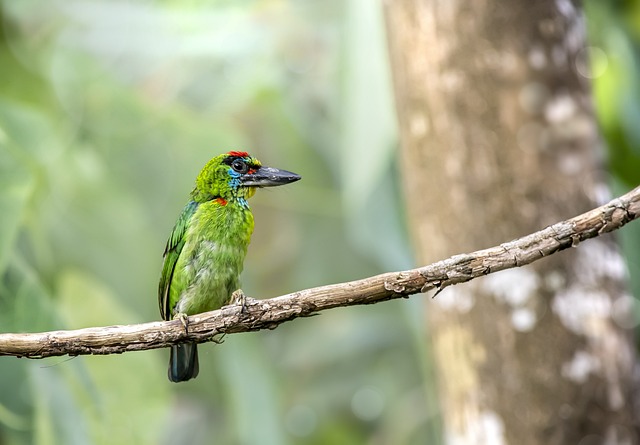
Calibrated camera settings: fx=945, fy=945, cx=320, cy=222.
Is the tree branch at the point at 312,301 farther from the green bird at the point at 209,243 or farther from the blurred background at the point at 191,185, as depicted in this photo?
the blurred background at the point at 191,185

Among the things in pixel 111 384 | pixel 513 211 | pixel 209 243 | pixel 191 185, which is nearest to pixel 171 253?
pixel 209 243

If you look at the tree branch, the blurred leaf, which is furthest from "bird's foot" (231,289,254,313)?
the blurred leaf

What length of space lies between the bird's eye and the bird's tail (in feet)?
0.70

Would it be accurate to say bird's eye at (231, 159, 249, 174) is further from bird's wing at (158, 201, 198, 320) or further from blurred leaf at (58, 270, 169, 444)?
blurred leaf at (58, 270, 169, 444)

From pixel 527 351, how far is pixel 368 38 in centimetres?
118

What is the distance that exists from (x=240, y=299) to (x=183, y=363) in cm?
13

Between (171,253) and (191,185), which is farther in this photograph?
(191,185)

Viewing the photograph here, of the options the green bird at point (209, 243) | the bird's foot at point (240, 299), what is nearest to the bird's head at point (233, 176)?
the green bird at point (209, 243)

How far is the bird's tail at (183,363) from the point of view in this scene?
113 cm

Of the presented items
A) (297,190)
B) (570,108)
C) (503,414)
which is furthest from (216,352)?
(570,108)

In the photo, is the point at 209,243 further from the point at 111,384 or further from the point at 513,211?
the point at 111,384

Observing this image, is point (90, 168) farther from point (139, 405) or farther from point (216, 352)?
point (139, 405)

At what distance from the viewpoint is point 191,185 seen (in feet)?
9.28

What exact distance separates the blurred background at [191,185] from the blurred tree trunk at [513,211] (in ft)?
1.41
